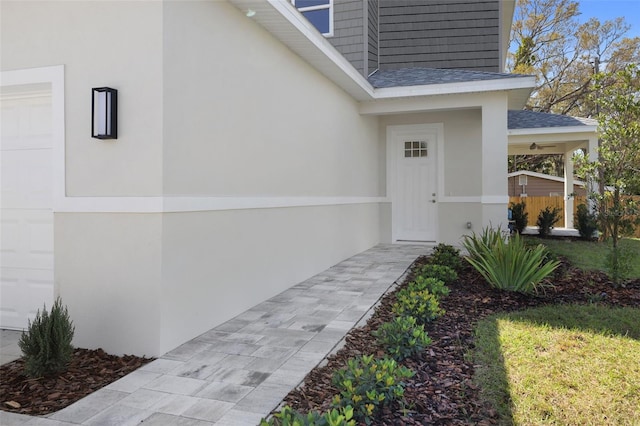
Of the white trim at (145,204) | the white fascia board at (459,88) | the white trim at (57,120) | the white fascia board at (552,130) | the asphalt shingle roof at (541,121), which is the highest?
the asphalt shingle roof at (541,121)

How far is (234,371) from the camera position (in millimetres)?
3150

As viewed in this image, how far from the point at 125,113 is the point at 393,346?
2807 mm

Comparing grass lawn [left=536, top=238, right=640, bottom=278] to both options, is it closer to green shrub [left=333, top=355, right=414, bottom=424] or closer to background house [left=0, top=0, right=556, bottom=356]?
background house [left=0, top=0, right=556, bottom=356]

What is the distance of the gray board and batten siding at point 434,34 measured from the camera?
31.1ft

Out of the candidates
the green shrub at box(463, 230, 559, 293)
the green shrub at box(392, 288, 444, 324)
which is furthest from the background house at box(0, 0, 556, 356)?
the green shrub at box(463, 230, 559, 293)

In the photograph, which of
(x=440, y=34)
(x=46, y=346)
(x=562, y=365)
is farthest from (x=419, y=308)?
(x=440, y=34)

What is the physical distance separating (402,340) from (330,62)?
4234mm

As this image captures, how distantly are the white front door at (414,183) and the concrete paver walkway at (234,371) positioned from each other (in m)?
4.56

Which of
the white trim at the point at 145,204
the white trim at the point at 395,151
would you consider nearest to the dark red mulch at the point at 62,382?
the white trim at the point at 145,204

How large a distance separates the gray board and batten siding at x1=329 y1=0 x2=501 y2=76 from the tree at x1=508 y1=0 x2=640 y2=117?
13.3 m

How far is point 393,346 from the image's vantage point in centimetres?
339

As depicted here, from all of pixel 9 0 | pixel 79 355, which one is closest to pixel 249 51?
pixel 9 0

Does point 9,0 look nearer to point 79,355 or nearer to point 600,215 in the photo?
point 79,355

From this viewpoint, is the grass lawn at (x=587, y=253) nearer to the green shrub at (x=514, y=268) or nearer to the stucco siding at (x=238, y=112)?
the green shrub at (x=514, y=268)
